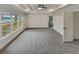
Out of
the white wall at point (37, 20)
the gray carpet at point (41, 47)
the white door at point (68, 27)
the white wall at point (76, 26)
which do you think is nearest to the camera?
the gray carpet at point (41, 47)

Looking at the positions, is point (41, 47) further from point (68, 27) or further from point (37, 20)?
point (37, 20)

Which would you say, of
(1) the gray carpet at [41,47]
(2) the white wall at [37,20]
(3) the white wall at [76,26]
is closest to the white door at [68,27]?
(1) the gray carpet at [41,47]

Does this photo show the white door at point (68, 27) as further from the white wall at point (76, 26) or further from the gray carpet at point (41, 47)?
the white wall at point (76, 26)

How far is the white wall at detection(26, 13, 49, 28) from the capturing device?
2081 cm

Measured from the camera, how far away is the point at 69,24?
28.5 feet

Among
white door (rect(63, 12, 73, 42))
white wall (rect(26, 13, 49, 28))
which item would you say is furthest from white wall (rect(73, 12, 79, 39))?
white wall (rect(26, 13, 49, 28))

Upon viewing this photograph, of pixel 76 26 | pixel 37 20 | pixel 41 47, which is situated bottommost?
pixel 41 47

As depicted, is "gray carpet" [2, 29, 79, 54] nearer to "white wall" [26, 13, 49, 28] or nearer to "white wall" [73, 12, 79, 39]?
"white wall" [73, 12, 79, 39]

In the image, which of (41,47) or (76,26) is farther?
(76,26)

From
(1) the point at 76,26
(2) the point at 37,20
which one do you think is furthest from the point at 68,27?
(2) the point at 37,20

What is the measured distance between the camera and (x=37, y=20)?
21.0 metres

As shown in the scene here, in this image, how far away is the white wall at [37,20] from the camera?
20812 mm
